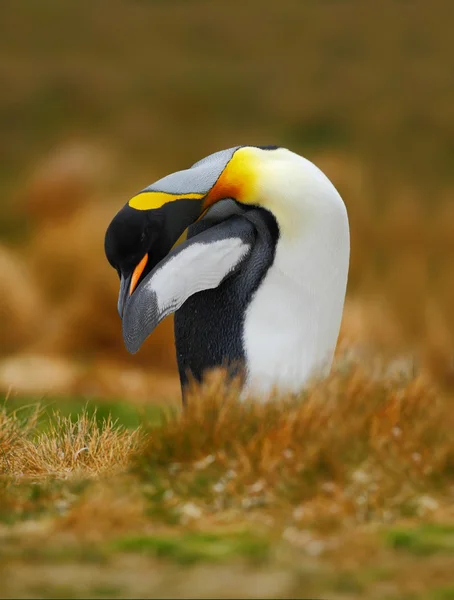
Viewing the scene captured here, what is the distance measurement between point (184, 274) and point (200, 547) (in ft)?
4.95

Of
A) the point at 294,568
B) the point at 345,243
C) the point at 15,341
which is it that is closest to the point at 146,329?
the point at 345,243

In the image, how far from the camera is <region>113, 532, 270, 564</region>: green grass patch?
2824mm

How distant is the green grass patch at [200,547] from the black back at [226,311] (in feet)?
4.15

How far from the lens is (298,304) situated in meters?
4.26

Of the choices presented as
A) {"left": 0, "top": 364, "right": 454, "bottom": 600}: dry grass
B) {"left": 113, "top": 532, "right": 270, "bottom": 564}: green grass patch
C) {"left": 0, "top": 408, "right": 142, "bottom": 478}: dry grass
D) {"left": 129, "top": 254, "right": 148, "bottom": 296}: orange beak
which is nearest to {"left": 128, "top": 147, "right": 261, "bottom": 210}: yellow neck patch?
{"left": 129, "top": 254, "right": 148, "bottom": 296}: orange beak

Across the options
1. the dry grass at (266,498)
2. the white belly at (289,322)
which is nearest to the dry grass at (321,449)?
the dry grass at (266,498)

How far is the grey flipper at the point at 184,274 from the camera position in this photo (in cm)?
412

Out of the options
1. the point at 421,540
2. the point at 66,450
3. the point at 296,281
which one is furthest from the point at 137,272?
the point at 421,540

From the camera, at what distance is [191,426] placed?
3643 millimetres

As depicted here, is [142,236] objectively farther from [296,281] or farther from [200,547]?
[200,547]

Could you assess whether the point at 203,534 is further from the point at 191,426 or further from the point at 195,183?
the point at 195,183

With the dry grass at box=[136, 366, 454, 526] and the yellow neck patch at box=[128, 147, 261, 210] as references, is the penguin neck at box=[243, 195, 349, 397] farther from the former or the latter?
the dry grass at box=[136, 366, 454, 526]

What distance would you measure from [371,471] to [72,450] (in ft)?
4.94

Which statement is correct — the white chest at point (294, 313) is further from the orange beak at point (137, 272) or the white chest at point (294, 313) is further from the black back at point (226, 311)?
the orange beak at point (137, 272)
